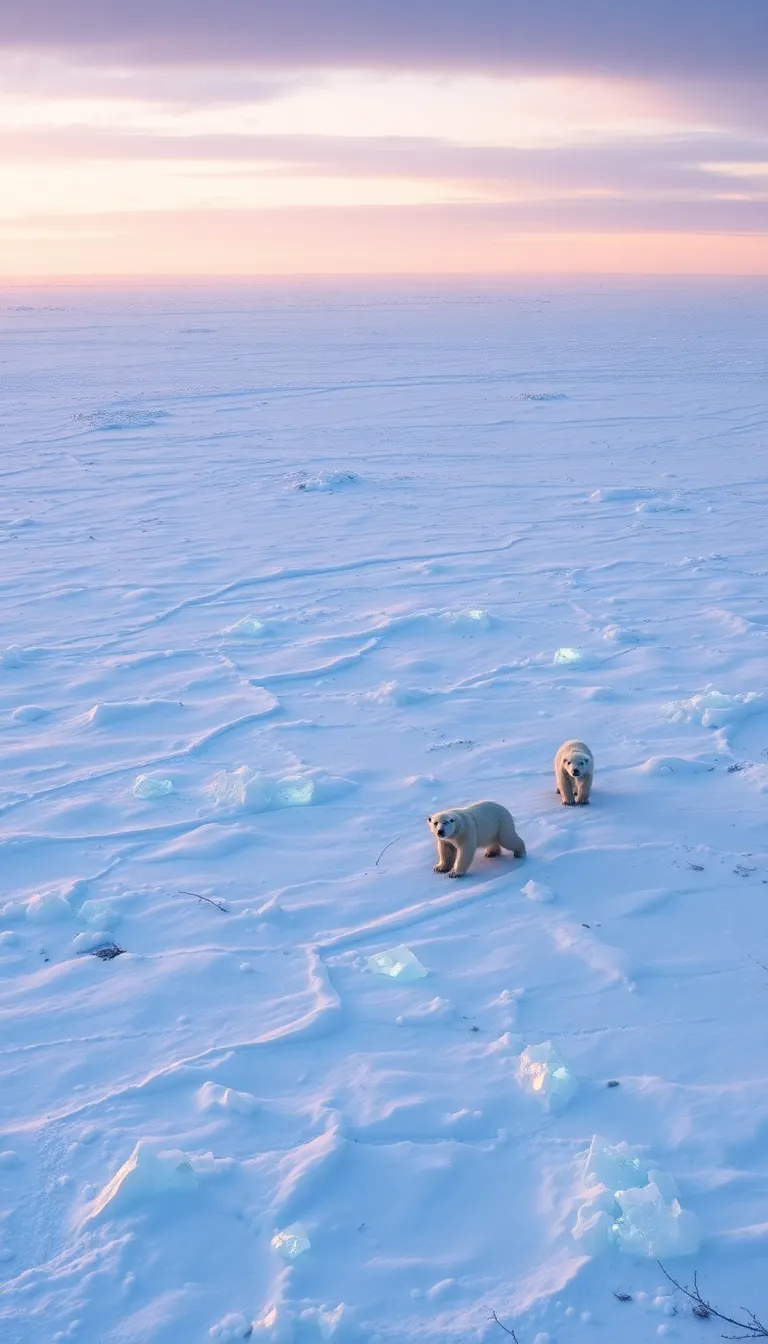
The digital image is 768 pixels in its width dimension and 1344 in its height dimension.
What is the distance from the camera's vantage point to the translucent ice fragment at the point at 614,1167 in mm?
3045

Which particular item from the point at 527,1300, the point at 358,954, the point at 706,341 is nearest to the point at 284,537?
the point at 358,954

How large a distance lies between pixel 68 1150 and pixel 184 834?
2.08 metres

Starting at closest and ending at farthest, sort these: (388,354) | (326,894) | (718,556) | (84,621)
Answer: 1. (326,894)
2. (84,621)
3. (718,556)
4. (388,354)

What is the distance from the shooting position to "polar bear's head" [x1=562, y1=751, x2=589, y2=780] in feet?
16.8

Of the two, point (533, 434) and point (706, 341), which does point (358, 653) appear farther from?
point (706, 341)

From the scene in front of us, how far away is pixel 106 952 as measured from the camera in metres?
4.32

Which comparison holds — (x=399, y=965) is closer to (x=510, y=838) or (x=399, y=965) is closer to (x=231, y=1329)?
(x=510, y=838)

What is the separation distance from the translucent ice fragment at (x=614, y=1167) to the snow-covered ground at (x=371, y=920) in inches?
0.6

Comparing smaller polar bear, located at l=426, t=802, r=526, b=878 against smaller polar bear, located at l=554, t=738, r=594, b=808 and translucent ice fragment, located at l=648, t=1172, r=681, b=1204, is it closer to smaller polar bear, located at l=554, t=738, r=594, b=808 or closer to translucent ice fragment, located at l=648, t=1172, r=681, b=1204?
smaller polar bear, located at l=554, t=738, r=594, b=808

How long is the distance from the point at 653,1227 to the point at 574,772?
8.26 ft

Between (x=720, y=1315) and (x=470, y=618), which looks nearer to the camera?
(x=720, y=1315)

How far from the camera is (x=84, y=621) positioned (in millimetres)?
8547

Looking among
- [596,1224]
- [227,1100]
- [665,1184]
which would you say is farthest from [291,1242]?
[665,1184]

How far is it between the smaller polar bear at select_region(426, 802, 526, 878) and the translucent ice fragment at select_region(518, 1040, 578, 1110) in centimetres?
123
